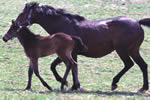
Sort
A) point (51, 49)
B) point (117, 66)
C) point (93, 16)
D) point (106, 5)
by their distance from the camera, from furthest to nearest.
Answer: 1. point (106, 5)
2. point (93, 16)
3. point (117, 66)
4. point (51, 49)

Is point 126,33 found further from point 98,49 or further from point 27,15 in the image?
point 27,15

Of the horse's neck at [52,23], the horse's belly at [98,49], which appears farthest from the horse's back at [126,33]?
the horse's neck at [52,23]

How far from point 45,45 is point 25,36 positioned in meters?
0.58

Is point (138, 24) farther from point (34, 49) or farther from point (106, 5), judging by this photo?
point (106, 5)

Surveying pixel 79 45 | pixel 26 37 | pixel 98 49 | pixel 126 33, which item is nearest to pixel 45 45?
pixel 26 37

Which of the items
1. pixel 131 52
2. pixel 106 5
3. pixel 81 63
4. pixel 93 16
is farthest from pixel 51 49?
pixel 106 5

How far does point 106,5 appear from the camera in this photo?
24.3 meters

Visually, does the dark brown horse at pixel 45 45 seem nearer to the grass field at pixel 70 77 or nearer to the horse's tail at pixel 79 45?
the horse's tail at pixel 79 45

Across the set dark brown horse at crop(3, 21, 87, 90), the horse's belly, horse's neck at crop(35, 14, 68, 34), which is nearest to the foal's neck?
dark brown horse at crop(3, 21, 87, 90)

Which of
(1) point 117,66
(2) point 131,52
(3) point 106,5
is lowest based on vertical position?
(3) point 106,5

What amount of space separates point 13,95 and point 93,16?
13.5 metres

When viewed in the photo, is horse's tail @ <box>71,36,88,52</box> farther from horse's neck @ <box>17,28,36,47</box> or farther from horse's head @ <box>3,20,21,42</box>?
horse's head @ <box>3,20,21,42</box>

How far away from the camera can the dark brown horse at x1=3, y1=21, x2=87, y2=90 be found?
30.3ft

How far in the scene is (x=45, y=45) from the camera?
30.3ft
